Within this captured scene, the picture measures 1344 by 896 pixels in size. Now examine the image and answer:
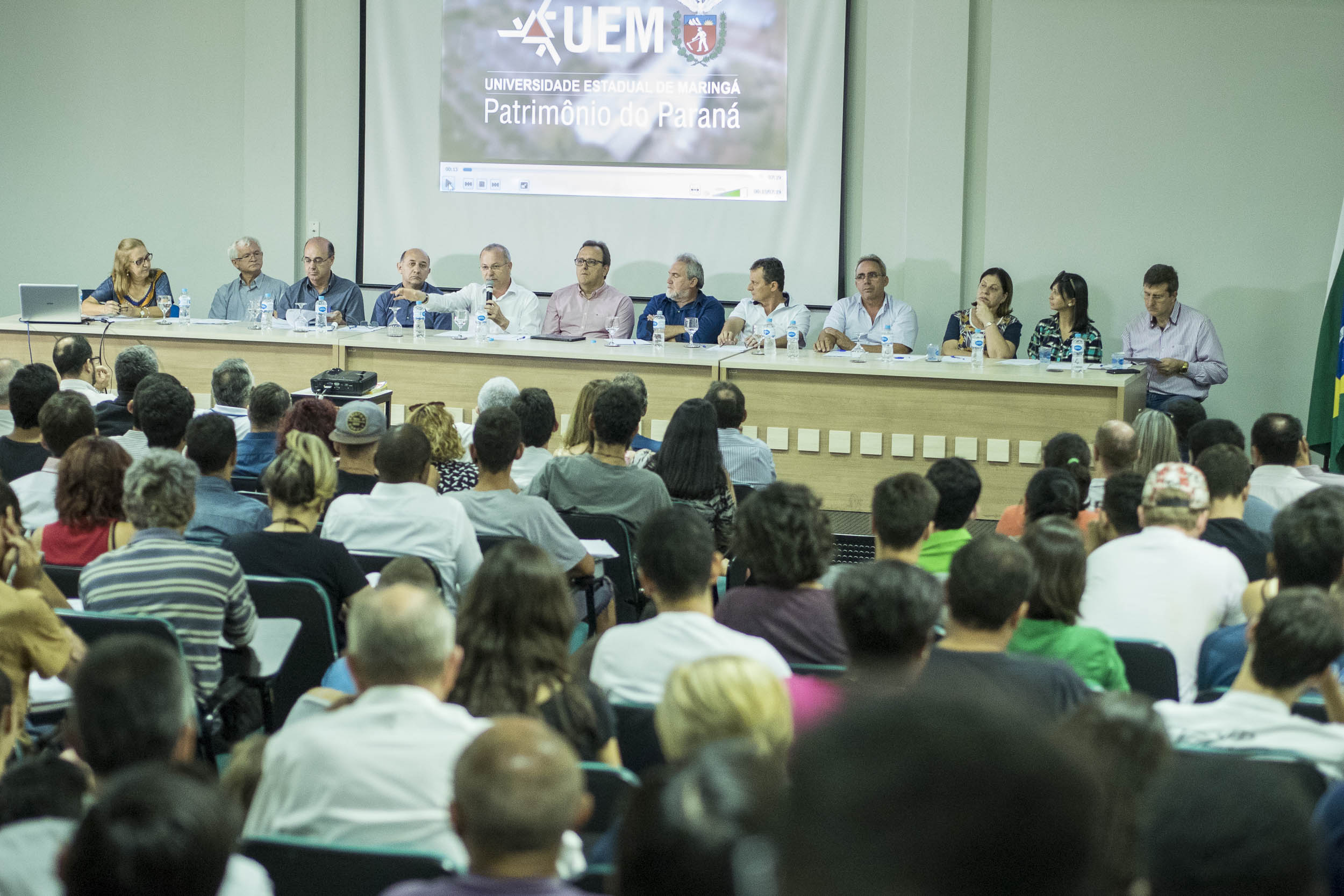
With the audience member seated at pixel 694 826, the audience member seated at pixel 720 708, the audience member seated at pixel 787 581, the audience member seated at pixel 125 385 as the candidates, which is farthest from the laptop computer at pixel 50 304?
the audience member seated at pixel 694 826

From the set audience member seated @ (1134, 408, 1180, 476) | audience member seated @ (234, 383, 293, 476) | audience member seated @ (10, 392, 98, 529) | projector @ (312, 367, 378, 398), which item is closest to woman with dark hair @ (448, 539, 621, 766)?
audience member seated @ (10, 392, 98, 529)

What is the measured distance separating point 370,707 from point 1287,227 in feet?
22.5

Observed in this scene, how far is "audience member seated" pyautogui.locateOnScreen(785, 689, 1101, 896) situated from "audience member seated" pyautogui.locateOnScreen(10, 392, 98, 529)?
11.6ft

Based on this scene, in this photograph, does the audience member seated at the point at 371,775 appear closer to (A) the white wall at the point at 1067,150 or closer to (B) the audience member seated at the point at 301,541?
(B) the audience member seated at the point at 301,541

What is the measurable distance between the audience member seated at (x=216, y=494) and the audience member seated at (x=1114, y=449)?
2.49 meters

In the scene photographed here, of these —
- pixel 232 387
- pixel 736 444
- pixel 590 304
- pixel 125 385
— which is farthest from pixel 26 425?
pixel 590 304

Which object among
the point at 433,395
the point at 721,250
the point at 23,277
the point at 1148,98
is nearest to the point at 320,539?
the point at 433,395

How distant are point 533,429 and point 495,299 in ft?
11.4

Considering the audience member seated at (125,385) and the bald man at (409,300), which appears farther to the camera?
the bald man at (409,300)

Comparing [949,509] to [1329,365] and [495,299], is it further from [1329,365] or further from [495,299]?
[495,299]

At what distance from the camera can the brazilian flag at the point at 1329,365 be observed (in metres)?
6.64

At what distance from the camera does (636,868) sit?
41.8 inches

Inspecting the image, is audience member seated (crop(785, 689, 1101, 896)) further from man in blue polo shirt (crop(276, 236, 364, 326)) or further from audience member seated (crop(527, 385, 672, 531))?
man in blue polo shirt (crop(276, 236, 364, 326))

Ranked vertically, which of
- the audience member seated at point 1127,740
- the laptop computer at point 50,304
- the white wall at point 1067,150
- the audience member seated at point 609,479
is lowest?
the audience member seated at point 1127,740
